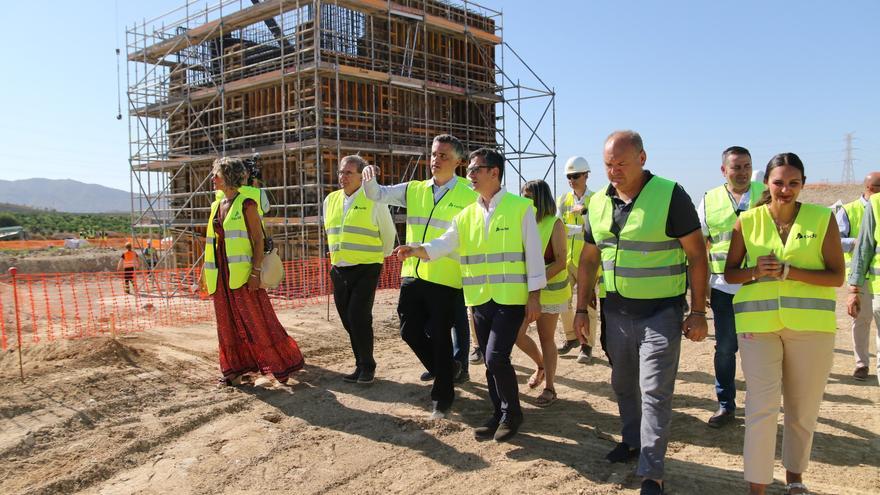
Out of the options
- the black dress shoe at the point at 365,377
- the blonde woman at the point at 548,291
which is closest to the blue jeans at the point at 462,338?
the blonde woman at the point at 548,291

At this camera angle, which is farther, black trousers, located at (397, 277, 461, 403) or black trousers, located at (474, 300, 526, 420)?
black trousers, located at (397, 277, 461, 403)

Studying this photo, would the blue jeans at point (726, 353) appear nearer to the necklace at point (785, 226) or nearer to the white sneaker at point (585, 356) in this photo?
the necklace at point (785, 226)

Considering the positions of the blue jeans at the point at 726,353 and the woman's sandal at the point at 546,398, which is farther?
the woman's sandal at the point at 546,398

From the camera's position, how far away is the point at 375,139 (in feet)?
61.3

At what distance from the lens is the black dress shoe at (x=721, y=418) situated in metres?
4.56

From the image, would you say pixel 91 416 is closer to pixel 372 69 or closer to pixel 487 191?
pixel 487 191

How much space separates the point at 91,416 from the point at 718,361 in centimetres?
469

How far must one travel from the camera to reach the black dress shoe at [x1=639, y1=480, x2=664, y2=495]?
11.0ft

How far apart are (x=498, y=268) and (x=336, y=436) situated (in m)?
1.68

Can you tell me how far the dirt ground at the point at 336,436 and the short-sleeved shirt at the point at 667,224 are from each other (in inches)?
38.5

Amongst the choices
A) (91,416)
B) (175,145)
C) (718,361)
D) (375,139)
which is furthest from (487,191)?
(175,145)

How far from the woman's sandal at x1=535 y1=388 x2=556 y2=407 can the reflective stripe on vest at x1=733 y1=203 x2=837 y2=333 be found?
2060 mm

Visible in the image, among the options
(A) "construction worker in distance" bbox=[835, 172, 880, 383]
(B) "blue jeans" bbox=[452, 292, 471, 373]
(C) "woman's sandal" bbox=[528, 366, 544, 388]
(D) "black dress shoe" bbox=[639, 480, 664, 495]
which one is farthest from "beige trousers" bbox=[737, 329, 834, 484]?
(B) "blue jeans" bbox=[452, 292, 471, 373]

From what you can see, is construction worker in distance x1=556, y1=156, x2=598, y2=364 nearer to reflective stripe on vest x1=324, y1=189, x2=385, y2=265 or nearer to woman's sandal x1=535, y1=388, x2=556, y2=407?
woman's sandal x1=535, y1=388, x2=556, y2=407
